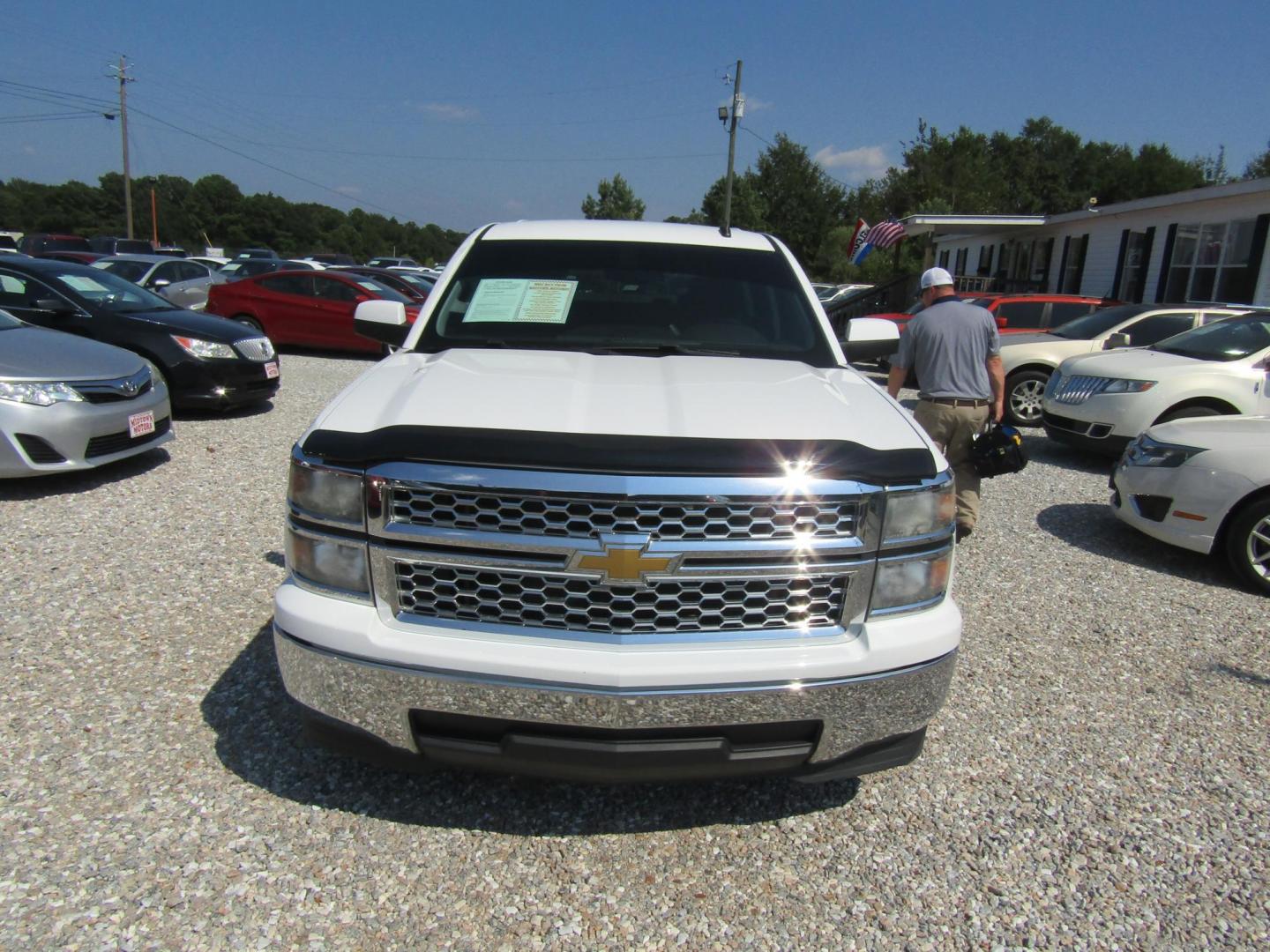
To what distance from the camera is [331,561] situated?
2211 millimetres

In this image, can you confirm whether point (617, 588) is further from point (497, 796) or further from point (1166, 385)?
point (1166, 385)

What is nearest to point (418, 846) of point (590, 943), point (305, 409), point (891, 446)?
point (590, 943)

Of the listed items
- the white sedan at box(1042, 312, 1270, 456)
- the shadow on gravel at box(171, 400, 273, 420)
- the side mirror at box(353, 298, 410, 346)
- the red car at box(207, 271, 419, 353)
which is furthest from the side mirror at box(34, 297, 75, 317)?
the white sedan at box(1042, 312, 1270, 456)

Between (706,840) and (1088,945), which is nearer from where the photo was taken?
(1088,945)

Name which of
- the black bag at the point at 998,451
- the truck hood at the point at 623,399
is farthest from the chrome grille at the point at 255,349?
the black bag at the point at 998,451

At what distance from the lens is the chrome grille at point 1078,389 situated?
8.05 meters

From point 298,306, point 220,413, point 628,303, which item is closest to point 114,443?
point 220,413

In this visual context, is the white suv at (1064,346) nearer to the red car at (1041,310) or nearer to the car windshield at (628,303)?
the red car at (1041,310)

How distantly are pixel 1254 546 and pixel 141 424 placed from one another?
7377 millimetres

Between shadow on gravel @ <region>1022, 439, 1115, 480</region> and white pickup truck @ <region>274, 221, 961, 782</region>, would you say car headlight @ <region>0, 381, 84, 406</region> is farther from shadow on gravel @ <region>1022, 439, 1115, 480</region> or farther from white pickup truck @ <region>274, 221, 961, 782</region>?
Result: shadow on gravel @ <region>1022, 439, 1115, 480</region>

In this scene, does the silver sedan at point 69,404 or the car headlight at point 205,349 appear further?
the car headlight at point 205,349

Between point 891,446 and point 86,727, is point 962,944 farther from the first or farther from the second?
point 86,727

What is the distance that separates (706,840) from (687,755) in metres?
0.54

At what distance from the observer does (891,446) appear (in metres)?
2.27
